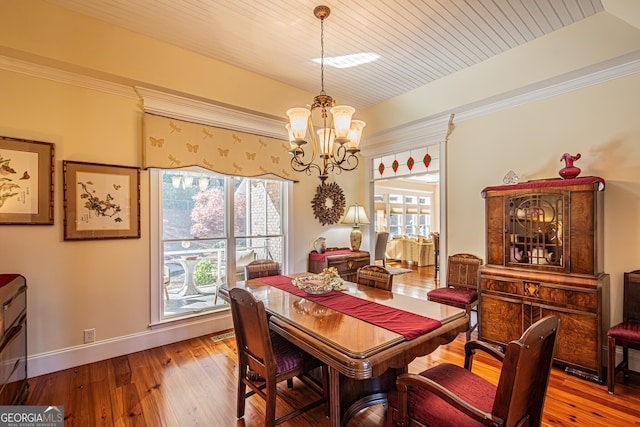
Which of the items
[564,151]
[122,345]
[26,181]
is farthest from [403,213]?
[26,181]

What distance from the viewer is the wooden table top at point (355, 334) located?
4.65 ft

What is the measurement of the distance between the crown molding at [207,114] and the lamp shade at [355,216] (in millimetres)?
→ 1510

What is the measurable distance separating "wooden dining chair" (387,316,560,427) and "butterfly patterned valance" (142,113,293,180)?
3.00m

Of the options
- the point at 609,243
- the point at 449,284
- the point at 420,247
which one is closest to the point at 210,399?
the point at 449,284

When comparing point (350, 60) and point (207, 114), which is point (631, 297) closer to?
point (350, 60)

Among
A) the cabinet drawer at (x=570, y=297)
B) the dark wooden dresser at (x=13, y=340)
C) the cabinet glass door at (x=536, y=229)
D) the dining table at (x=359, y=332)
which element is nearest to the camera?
the dining table at (x=359, y=332)

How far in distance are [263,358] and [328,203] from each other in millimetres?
3113

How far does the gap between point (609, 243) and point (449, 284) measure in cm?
155

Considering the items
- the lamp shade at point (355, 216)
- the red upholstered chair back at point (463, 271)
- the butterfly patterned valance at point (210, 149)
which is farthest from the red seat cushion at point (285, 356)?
the lamp shade at point (355, 216)

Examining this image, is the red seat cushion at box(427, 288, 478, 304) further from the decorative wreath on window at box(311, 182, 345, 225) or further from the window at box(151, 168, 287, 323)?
the window at box(151, 168, 287, 323)

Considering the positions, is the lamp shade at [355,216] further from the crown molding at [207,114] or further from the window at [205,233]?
the crown molding at [207,114]

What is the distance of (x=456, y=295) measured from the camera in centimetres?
330

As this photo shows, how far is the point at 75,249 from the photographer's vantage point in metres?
2.81

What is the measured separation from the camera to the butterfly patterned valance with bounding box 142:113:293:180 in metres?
3.13
